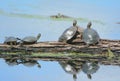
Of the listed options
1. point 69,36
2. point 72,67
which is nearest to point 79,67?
point 72,67

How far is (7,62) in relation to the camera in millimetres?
16656

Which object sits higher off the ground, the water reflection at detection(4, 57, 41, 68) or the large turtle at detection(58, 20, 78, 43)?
the large turtle at detection(58, 20, 78, 43)

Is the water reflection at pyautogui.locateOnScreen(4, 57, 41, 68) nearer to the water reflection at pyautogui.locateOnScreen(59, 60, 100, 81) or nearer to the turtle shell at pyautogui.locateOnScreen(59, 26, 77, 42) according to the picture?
the water reflection at pyautogui.locateOnScreen(59, 60, 100, 81)

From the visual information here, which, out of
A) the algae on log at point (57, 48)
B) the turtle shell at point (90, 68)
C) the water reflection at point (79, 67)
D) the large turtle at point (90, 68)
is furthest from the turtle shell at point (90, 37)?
the turtle shell at point (90, 68)

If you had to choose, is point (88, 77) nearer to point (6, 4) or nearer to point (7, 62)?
point (7, 62)

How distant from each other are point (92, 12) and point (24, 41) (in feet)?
44.4

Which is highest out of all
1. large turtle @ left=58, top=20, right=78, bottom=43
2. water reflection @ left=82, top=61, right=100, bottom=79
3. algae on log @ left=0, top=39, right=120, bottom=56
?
large turtle @ left=58, top=20, right=78, bottom=43

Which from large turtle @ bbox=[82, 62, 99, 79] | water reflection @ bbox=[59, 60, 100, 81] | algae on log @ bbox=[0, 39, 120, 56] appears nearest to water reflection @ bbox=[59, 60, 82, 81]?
water reflection @ bbox=[59, 60, 100, 81]

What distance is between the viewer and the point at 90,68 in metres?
16.0

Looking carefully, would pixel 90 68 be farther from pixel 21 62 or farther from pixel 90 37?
pixel 90 37

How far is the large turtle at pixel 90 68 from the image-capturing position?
15.5 metres

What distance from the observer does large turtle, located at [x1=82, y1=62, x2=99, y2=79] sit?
50.8ft

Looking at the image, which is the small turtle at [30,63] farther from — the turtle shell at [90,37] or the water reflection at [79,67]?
the turtle shell at [90,37]

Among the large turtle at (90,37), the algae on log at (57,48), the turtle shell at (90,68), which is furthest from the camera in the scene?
the large turtle at (90,37)
